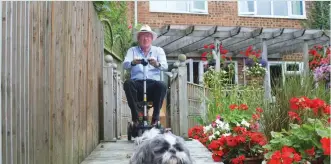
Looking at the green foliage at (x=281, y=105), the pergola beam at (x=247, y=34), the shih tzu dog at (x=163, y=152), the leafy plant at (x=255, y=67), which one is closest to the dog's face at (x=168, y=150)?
the shih tzu dog at (x=163, y=152)

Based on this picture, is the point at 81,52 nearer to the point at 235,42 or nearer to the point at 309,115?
the point at 309,115

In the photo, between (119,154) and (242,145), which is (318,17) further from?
(119,154)

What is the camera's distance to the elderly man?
5.32m

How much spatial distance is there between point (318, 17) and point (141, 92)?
12.1 m

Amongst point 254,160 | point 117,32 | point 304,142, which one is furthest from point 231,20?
point 304,142

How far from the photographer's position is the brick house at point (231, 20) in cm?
1312

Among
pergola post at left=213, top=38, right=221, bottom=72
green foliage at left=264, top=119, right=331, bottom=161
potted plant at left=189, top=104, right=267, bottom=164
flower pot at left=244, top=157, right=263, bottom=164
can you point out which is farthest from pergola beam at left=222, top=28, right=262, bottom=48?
green foliage at left=264, top=119, right=331, bottom=161

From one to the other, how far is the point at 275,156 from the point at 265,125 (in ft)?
3.93

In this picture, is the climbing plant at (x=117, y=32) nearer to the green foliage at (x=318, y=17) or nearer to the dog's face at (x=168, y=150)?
the dog's face at (x=168, y=150)

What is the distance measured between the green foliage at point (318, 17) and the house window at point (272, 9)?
0.99 ft

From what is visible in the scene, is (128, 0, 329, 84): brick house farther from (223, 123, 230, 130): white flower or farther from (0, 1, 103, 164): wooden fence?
(0, 1, 103, 164): wooden fence

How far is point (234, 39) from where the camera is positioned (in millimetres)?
13203

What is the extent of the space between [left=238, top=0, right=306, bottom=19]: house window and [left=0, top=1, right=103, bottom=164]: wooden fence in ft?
38.9

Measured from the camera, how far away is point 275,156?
9.07ft
